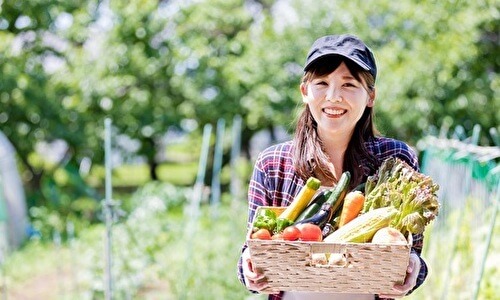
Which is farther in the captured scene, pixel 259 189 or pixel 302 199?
pixel 259 189

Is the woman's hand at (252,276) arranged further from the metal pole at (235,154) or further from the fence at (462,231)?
the metal pole at (235,154)

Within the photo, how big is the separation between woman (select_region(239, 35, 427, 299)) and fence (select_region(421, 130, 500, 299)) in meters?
1.85

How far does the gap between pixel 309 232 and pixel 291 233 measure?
0.13 ft

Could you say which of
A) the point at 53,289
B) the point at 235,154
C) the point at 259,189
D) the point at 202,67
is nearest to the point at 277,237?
the point at 259,189

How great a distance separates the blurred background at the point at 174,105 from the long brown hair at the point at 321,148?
334 cm

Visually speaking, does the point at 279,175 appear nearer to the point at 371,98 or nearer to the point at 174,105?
the point at 371,98

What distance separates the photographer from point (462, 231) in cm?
525

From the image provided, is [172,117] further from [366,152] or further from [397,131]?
[366,152]

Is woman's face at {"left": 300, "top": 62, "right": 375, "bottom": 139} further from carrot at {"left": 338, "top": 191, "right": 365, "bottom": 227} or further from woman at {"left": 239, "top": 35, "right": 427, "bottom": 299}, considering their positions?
carrot at {"left": 338, "top": 191, "right": 365, "bottom": 227}

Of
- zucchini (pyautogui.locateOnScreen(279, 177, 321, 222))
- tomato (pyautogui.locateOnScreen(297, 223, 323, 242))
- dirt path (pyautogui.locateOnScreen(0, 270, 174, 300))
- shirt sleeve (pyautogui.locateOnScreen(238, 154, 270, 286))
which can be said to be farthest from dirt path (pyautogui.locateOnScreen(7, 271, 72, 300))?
tomato (pyautogui.locateOnScreen(297, 223, 323, 242))

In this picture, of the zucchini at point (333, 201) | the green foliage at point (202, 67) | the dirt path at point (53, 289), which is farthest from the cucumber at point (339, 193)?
the green foliage at point (202, 67)

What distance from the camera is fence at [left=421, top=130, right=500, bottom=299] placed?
421 cm

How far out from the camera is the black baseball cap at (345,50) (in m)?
1.87

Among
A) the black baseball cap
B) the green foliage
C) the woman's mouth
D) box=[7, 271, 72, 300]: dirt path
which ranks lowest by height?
box=[7, 271, 72, 300]: dirt path
